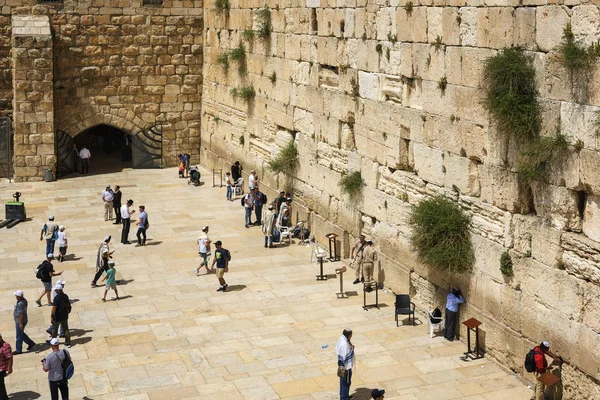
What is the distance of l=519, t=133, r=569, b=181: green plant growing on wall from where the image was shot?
1115 centimetres

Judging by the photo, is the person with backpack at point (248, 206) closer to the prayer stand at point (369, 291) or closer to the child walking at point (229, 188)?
the child walking at point (229, 188)

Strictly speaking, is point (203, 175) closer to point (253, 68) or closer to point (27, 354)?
point (253, 68)

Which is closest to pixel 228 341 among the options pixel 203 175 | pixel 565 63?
pixel 565 63

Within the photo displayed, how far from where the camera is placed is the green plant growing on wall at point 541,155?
11150 millimetres

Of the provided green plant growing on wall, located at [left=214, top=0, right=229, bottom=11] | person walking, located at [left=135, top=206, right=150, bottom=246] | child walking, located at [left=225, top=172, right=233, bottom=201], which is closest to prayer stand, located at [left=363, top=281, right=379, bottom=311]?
person walking, located at [left=135, top=206, right=150, bottom=246]

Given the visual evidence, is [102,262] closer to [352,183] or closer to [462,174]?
[352,183]

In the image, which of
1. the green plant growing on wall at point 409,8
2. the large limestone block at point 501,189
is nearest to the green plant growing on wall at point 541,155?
the large limestone block at point 501,189

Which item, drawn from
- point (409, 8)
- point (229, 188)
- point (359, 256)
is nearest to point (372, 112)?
point (409, 8)

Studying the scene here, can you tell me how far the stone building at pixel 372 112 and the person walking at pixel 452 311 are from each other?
6.3 inches

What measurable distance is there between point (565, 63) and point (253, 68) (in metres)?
12.6

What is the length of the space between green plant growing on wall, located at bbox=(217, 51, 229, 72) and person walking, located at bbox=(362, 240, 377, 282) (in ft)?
33.1

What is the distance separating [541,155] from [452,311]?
3.00 metres

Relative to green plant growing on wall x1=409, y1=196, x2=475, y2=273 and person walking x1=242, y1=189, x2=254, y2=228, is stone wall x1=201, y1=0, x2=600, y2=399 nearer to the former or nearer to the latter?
green plant growing on wall x1=409, y1=196, x2=475, y2=273

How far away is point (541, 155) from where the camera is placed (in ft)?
37.3
